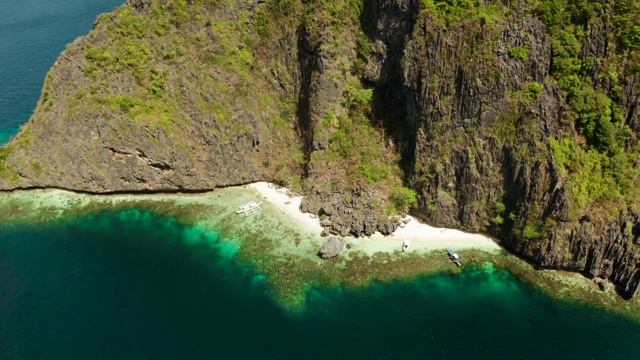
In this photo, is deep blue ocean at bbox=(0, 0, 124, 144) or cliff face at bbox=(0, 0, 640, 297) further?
deep blue ocean at bbox=(0, 0, 124, 144)

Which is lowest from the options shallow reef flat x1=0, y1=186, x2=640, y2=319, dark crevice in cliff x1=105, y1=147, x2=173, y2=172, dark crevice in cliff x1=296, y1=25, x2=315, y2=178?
shallow reef flat x1=0, y1=186, x2=640, y2=319

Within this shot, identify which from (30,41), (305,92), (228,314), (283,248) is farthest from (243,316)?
(30,41)

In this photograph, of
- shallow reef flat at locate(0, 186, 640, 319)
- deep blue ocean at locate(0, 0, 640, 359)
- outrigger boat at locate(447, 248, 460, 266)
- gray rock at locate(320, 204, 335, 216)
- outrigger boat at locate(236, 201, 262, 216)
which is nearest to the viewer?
deep blue ocean at locate(0, 0, 640, 359)

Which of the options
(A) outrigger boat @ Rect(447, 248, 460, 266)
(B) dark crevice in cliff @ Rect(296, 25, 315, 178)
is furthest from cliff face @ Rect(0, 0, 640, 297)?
(A) outrigger boat @ Rect(447, 248, 460, 266)

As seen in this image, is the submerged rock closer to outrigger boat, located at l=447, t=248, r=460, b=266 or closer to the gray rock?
the gray rock

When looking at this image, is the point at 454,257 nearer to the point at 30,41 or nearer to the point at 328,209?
the point at 328,209

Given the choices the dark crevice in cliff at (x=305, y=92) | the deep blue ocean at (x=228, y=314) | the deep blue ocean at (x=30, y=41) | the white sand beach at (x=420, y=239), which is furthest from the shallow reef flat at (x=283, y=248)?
the deep blue ocean at (x=30, y=41)

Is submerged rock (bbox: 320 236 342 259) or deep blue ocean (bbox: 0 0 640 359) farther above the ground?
submerged rock (bbox: 320 236 342 259)

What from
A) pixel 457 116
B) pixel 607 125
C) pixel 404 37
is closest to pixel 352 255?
pixel 457 116
